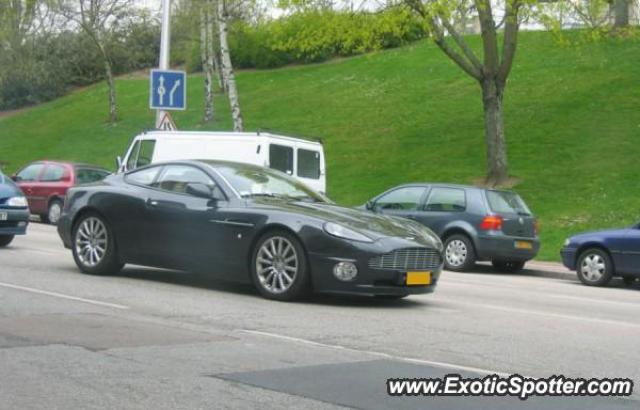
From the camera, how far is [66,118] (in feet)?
168

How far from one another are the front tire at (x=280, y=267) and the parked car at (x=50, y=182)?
15.6m

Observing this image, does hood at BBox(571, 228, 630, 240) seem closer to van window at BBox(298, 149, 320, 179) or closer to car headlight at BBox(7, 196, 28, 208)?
van window at BBox(298, 149, 320, 179)

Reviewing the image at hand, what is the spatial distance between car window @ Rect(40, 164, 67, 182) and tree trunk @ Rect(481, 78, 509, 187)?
35.1ft

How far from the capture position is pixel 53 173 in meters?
26.8

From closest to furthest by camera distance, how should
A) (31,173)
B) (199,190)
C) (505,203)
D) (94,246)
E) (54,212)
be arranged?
(199,190) < (94,246) < (505,203) < (54,212) < (31,173)

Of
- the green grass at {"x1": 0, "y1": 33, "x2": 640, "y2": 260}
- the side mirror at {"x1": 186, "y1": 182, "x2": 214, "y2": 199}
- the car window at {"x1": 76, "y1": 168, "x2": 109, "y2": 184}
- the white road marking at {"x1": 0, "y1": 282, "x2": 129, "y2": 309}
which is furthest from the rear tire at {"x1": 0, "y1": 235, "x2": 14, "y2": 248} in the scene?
the green grass at {"x1": 0, "y1": 33, "x2": 640, "y2": 260}

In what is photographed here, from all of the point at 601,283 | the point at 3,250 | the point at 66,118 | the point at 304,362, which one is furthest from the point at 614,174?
the point at 66,118

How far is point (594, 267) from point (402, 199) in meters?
4.22

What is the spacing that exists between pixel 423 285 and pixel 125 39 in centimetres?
4894

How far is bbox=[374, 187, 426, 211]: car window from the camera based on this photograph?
779 inches

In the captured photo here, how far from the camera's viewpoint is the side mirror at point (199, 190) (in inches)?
468

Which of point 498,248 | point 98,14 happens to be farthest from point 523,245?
point 98,14

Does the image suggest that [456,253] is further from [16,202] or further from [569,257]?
[16,202]

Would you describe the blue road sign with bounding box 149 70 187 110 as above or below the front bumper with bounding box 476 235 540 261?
above
